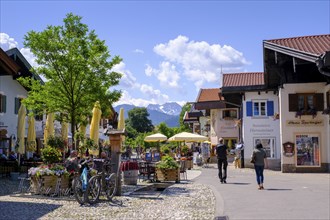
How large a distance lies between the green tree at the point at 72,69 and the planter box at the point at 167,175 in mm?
5208

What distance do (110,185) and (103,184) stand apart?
186 mm

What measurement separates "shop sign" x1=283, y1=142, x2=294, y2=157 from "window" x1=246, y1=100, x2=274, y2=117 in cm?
593

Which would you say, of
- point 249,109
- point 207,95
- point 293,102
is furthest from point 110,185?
point 207,95

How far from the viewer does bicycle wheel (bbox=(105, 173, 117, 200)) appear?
11741 millimetres

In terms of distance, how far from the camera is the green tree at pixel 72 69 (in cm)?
2058

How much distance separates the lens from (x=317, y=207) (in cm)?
1001

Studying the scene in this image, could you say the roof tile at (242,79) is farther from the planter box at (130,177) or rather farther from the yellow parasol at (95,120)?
the planter box at (130,177)

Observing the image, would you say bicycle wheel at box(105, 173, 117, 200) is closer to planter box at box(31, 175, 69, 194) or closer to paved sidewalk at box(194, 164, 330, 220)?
planter box at box(31, 175, 69, 194)

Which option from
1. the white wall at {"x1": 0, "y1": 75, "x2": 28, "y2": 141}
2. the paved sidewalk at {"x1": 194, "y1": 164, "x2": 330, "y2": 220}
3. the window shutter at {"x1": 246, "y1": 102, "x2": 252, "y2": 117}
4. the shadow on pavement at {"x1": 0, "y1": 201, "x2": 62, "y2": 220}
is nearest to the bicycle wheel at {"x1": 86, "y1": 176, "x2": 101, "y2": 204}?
the shadow on pavement at {"x1": 0, "y1": 201, "x2": 62, "y2": 220}

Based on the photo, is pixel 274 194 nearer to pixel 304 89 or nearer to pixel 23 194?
pixel 23 194

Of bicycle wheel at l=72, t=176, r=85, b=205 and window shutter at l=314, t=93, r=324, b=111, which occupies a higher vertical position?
window shutter at l=314, t=93, r=324, b=111

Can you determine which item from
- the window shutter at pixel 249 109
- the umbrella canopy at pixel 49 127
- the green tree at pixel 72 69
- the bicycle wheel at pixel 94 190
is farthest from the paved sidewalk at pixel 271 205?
the window shutter at pixel 249 109

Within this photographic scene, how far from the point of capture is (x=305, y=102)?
26516 mm

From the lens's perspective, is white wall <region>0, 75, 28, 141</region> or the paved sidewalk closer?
the paved sidewalk
